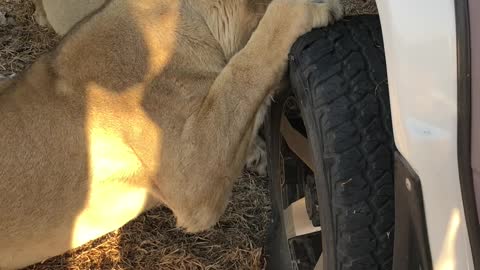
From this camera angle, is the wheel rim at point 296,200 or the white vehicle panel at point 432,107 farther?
the wheel rim at point 296,200

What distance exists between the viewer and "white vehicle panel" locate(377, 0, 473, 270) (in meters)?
1.17

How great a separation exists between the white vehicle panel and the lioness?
749mm

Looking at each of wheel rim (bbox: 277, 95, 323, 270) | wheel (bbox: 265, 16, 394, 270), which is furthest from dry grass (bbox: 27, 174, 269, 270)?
wheel (bbox: 265, 16, 394, 270)

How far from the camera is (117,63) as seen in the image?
6.87 feet

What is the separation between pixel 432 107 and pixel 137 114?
1101 mm

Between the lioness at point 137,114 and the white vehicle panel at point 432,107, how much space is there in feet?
2.46

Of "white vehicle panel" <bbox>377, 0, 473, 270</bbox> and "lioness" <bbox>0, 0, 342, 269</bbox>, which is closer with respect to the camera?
"white vehicle panel" <bbox>377, 0, 473, 270</bbox>

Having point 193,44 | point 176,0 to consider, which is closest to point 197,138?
point 193,44

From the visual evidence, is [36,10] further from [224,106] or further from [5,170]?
[224,106]

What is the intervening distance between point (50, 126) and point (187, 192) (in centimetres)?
50

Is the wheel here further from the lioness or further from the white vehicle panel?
the lioness

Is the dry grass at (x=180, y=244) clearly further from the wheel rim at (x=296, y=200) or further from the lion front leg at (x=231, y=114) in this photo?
the lion front leg at (x=231, y=114)

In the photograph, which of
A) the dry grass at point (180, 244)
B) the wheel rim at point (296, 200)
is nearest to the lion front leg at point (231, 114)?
the wheel rim at point (296, 200)

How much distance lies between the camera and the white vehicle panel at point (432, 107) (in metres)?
1.17
